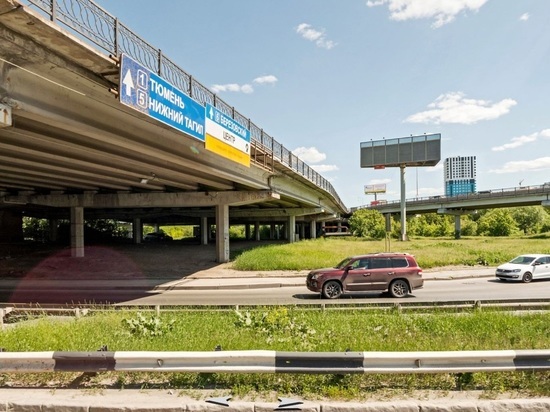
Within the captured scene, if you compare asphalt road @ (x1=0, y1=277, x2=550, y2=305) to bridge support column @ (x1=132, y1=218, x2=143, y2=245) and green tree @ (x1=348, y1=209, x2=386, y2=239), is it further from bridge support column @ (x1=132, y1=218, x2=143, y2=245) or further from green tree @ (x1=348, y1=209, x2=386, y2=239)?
green tree @ (x1=348, y1=209, x2=386, y2=239)

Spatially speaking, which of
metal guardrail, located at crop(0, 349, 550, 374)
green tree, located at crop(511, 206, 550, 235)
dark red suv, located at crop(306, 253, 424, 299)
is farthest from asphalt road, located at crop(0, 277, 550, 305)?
green tree, located at crop(511, 206, 550, 235)

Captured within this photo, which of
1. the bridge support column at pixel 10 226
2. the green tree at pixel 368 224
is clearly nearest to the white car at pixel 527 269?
the green tree at pixel 368 224

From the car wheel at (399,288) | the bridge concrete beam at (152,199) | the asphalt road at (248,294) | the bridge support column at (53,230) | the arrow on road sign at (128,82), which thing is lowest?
the asphalt road at (248,294)

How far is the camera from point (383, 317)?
900 centimetres

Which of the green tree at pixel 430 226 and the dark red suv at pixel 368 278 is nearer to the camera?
the dark red suv at pixel 368 278

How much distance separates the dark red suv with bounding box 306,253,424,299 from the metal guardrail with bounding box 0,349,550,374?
11.5 meters

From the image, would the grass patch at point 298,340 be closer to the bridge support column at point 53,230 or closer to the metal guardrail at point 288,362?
the metal guardrail at point 288,362

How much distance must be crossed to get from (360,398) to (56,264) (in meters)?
30.8

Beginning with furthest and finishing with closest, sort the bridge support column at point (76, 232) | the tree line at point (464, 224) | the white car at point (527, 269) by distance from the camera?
the tree line at point (464, 224), the bridge support column at point (76, 232), the white car at point (527, 269)

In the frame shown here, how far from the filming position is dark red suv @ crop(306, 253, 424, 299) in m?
16.0

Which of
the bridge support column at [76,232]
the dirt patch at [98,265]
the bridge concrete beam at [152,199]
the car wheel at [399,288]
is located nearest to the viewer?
the car wheel at [399,288]

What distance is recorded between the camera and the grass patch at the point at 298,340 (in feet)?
15.5

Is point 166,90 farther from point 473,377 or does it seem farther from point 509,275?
point 509,275

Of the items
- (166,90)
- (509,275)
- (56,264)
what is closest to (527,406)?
(166,90)
